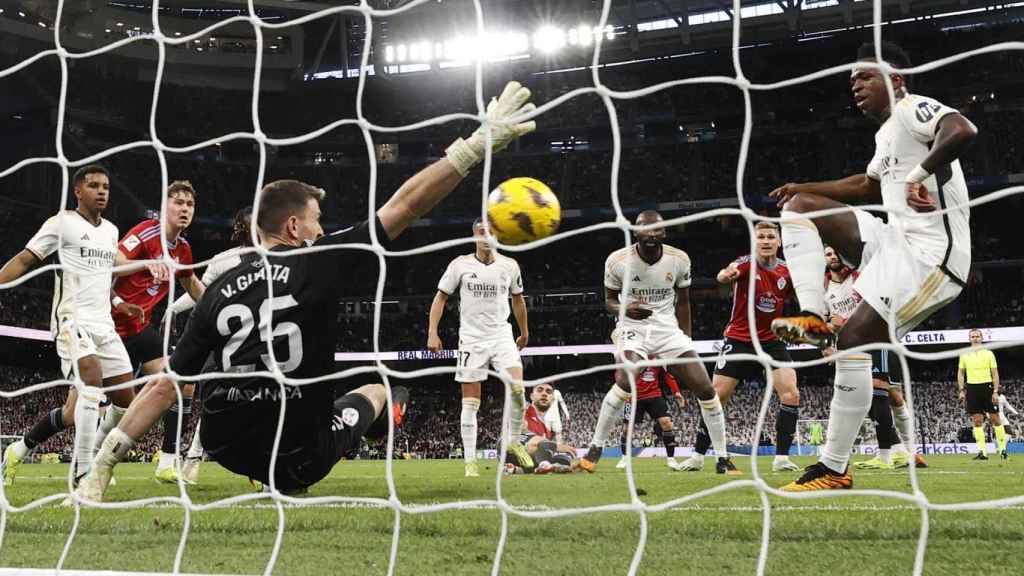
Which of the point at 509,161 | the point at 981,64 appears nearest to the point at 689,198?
the point at 509,161

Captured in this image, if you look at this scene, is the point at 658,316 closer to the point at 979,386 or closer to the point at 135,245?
the point at 135,245

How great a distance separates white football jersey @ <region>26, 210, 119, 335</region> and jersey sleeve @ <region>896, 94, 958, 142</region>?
16.5ft

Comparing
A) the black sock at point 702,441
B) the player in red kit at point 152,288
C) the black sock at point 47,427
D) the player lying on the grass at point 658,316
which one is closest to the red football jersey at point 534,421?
the black sock at point 702,441

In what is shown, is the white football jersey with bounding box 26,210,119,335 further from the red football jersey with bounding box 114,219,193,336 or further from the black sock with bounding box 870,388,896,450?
the black sock with bounding box 870,388,896,450

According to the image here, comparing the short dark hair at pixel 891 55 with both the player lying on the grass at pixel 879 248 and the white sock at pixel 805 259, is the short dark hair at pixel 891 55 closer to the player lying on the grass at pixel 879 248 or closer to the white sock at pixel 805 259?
the player lying on the grass at pixel 879 248

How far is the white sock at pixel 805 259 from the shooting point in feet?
13.8

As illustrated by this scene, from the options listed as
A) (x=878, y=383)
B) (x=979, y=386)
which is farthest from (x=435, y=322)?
(x=979, y=386)

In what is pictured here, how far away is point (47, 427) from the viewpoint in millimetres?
7242

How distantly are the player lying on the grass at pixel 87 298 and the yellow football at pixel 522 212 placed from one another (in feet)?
9.70

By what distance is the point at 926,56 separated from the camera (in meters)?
27.8

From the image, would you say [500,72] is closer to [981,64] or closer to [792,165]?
[792,165]

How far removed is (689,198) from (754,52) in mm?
5311

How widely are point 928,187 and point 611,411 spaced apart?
409cm

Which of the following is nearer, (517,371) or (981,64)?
(517,371)
